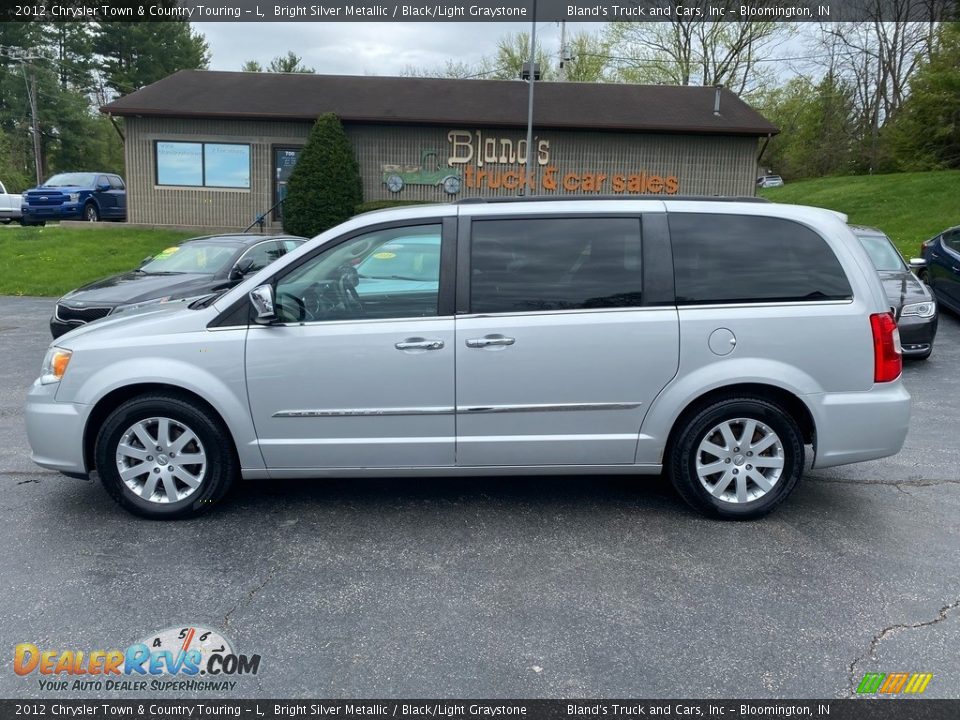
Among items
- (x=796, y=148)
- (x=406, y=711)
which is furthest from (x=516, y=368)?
(x=796, y=148)

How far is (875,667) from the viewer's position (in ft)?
10.0

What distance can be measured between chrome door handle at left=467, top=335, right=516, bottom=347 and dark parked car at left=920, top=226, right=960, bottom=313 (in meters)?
9.88

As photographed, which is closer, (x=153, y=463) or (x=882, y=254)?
(x=153, y=463)

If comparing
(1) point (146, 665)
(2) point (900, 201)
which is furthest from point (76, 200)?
(2) point (900, 201)

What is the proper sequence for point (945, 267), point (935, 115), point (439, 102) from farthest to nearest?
1. point (935, 115)
2. point (439, 102)
3. point (945, 267)

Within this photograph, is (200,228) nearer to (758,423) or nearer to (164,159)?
(164,159)

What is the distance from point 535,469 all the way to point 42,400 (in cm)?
282

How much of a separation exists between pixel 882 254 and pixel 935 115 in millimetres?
25028

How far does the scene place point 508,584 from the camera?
3727 mm

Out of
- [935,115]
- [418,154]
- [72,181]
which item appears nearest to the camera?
[418,154]

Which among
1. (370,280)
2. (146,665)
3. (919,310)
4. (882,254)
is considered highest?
(882,254)

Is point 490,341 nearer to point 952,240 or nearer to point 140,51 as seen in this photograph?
point 952,240

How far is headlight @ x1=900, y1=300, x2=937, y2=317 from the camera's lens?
8.62 m

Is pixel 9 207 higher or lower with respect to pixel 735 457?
higher
